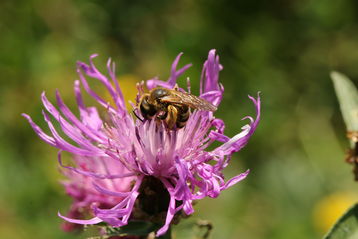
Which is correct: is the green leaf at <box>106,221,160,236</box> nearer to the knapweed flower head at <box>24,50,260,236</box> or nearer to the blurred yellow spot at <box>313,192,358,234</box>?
the knapweed flower head at <box>24,50,260,236</box>

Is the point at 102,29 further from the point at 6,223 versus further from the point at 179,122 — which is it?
the point at 179,122

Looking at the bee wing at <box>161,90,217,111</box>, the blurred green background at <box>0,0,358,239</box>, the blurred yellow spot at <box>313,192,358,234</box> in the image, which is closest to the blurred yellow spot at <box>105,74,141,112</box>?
the blurred green background at <box>0,0,358,239</box>

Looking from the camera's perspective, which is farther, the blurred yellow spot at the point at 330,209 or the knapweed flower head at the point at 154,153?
the blurred yellow spot at the point at 330,209

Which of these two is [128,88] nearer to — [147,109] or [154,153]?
[147,109]

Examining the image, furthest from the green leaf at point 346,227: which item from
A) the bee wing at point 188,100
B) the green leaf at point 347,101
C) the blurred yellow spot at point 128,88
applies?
the blurred yellow spot at point 128,88

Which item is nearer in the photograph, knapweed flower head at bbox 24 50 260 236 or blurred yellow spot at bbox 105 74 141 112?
knapweed flower head at bbox 24 50 260 236

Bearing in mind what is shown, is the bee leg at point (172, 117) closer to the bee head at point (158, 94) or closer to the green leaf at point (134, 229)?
the bee head at point (158, 94)
